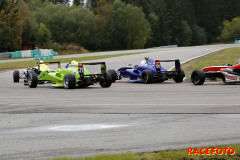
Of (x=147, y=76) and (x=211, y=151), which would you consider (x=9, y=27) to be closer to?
(x=147, y=76)

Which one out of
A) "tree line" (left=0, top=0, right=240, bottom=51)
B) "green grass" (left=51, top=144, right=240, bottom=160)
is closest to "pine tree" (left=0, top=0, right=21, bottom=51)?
"tree line" (left=0, top=0, right=240, bottom=51)

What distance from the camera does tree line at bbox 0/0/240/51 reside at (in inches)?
2970

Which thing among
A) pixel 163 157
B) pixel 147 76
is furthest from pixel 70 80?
pixel 163 157

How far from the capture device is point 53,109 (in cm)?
970

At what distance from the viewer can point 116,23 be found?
95938mm

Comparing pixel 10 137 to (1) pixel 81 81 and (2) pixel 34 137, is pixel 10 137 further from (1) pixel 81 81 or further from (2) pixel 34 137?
(1) pixel 81 81

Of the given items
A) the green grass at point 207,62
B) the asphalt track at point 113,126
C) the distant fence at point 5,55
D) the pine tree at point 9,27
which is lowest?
the asphalt track at point 113,126

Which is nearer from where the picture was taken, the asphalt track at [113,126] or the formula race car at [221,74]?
the asphalt track at [113,126]

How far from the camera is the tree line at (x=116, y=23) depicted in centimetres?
7544

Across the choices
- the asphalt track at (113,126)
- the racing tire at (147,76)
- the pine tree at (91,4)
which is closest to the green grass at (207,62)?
the racing tire at (147,76)

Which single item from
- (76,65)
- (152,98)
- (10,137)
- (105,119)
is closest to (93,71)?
(76,65)

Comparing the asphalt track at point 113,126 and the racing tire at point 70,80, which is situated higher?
Result: the racing tire at point 70,80

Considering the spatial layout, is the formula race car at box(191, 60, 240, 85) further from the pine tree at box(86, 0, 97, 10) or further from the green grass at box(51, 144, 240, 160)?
the pine tree at box(86, 0, 97, 10)

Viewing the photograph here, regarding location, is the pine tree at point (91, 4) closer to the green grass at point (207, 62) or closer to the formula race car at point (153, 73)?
the green grass at point (207, 62)
